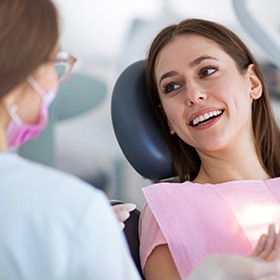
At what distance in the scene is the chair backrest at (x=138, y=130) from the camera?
1.73 meters

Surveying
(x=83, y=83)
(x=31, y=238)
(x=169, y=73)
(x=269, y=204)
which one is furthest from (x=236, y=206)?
(x=83, y=83)

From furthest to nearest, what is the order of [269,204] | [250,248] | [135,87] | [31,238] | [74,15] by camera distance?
[74,15]
[135,87]
[269,204]
[250,248]
[31,238]

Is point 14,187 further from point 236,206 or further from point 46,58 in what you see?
point 236,206

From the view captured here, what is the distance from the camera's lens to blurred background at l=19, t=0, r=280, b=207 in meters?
3.05

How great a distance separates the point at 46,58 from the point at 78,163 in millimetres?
2091

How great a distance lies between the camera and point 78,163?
3080 millimetres

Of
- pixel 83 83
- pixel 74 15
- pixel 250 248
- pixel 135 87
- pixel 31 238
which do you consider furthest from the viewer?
pixel 74 15

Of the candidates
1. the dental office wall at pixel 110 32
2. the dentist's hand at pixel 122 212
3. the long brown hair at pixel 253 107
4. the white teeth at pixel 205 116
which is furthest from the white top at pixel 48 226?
the dental office wall at pixel 110 32

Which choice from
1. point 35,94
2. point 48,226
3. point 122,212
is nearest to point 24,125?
point 35,94

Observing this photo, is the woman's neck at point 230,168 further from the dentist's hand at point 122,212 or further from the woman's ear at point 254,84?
the dentist's hand at point 122,212

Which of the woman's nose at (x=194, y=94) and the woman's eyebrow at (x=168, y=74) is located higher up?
the woman's eyebrow at (x=168, y=74)

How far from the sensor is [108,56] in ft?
13.1

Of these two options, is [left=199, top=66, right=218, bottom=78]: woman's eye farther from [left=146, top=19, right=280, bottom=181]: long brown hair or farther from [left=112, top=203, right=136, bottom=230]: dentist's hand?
[left=112, top=203, right=136, bottom=230]: dentist's hand

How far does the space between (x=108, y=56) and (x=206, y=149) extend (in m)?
2.40
